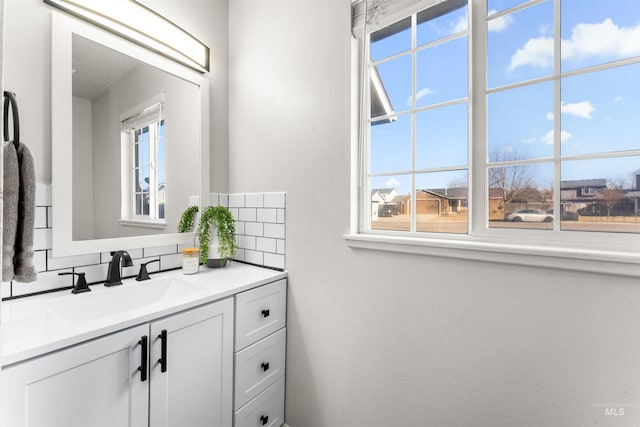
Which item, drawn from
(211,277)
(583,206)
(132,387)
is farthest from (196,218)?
(583,206)

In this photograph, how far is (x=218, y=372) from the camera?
1.23 m

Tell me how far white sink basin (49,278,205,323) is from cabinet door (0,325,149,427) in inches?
9.8

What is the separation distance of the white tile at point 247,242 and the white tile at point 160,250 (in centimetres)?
36

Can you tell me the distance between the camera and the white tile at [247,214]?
1.77m

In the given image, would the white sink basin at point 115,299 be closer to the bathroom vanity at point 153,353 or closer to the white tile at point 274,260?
the bathroom vanity at point 153,353

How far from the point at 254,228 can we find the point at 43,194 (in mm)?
937

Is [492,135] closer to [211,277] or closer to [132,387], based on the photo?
[211,277]

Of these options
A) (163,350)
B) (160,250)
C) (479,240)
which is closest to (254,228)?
(160,250)

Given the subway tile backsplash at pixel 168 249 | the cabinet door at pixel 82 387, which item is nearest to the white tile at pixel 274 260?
the subway tile backsplash at pixel 168 249

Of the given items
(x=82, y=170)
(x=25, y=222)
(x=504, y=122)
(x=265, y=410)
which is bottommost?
(x=265, y=410)

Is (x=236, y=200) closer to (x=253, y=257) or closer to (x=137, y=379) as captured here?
(x=253, y=257)

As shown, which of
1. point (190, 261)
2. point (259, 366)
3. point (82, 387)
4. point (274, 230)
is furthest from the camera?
point (274, 230)

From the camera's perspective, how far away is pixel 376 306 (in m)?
1.32

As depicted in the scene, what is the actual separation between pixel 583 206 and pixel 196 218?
69.3 inches
